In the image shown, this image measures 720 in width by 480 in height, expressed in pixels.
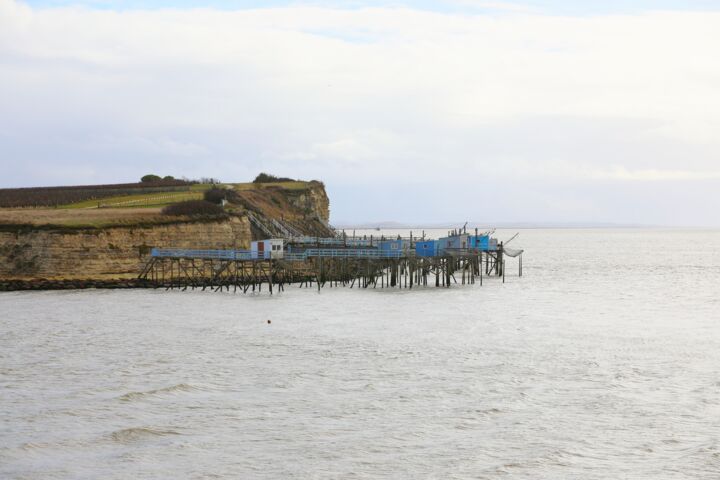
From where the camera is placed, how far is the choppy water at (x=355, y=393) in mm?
21672

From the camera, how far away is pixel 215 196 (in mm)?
89000

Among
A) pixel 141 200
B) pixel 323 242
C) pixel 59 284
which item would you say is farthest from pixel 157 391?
pixel 141 200

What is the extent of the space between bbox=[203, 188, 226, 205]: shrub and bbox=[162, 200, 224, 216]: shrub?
3.47 meters

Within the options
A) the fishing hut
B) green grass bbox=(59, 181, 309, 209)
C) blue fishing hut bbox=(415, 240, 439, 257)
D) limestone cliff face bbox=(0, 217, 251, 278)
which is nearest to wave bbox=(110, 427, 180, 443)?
the fishing hut

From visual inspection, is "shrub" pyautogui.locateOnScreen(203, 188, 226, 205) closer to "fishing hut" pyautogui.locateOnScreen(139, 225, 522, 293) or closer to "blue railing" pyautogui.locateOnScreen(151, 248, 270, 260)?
"fishing hut" pyautogui.locateOnScreen(139, 225, 522, 293)

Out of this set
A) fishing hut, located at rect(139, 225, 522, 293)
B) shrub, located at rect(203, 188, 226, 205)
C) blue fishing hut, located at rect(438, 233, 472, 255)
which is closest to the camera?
fishing hut, located at rect(139, 225, 522, 293)

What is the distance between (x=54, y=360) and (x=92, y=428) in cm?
1090

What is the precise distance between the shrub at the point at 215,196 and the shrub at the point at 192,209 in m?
3.47

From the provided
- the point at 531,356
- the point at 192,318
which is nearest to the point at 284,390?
the point at 531,356

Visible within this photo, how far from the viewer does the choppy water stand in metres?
21.7

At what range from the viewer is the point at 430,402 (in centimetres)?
2720

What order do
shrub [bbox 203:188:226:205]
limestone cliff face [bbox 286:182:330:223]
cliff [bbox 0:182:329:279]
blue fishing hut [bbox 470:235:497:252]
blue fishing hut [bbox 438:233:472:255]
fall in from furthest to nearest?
limestone cliff face [bbox 286:182:330:223] → shrub [bbox 203:188:226:205] → blue fishing hut [bbox 470:235:497:252] → blue fishing hut [bbox 438:233:472:255] → cliff [bbox 0:182:329:279]

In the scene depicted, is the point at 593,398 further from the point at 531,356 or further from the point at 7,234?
the point at 7,234

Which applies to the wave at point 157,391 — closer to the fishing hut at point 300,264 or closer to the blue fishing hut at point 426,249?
the fishing hut at point 300,264
